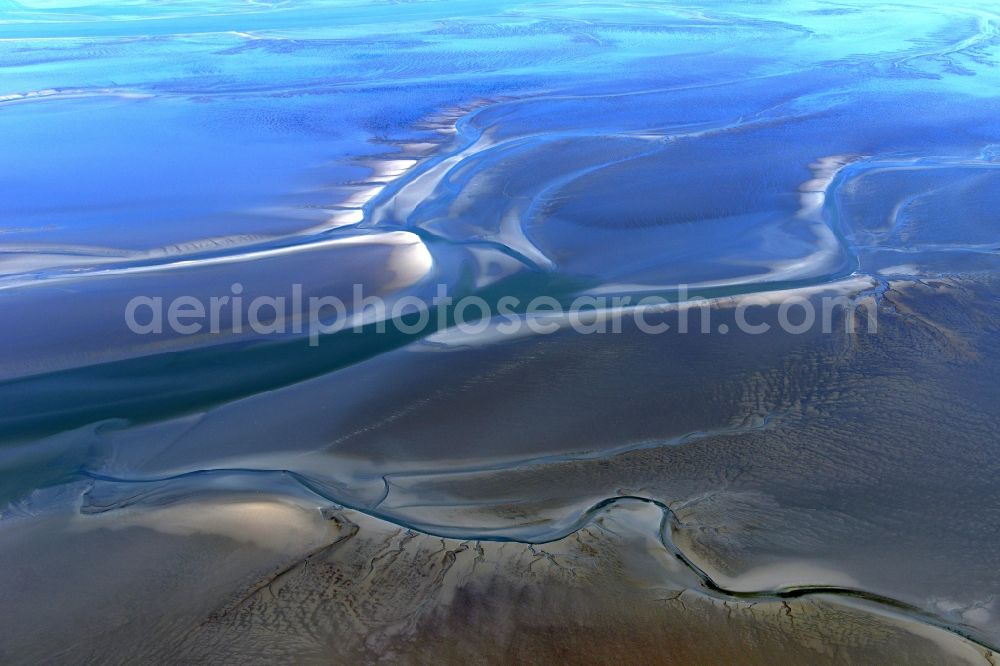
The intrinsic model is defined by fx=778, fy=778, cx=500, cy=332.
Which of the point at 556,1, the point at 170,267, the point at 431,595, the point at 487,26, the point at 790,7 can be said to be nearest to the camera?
the point at 431,595

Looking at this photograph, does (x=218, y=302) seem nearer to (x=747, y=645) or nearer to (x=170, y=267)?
(x=170, y=267)

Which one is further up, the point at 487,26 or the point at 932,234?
the point at 487,26

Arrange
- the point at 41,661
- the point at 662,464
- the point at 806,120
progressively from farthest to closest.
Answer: the point at 806,120 → the point at 662,464 → the point at 41,661

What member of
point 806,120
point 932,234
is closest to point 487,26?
point 806,120

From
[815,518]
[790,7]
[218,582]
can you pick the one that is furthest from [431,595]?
[790,7]

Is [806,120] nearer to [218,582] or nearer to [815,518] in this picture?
[815,518]

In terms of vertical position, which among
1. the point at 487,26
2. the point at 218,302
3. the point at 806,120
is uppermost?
the point at 487,26

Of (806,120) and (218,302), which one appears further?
(806,120)
